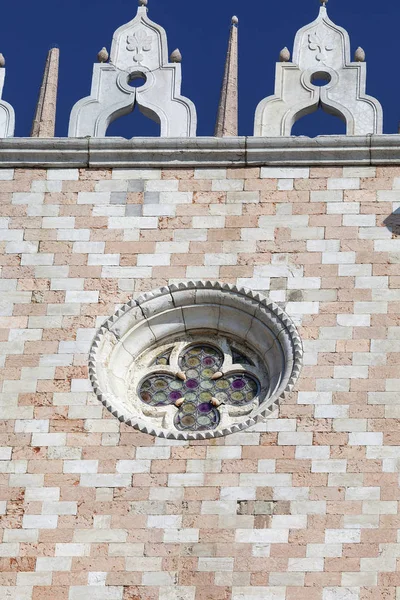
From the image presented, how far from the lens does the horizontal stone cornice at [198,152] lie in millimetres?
19719

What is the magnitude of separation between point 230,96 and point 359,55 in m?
1.29

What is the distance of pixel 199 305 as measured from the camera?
19.1 metres

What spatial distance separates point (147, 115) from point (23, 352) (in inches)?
118

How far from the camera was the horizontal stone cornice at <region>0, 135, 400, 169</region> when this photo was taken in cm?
1972

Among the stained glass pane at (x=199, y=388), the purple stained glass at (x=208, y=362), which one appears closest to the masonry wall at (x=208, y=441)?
the stained glass pane at (x=199, y=388)

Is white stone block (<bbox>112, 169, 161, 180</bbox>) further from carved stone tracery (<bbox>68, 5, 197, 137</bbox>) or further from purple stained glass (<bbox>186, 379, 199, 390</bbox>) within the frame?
purple stained glass (<bbox>186, 379, 199, 390</bbox>)

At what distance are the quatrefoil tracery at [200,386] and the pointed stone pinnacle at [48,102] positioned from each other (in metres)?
2.66

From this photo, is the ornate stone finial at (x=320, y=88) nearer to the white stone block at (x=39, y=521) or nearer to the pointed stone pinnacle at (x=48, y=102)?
the pointed stone pinnacle at (x=48, y=102)

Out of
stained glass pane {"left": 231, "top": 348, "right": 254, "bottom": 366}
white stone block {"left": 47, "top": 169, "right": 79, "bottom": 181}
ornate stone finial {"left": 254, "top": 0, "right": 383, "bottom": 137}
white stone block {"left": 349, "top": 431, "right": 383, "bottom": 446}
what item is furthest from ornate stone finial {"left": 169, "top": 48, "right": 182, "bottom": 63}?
white stone block {"left": 349, "top": 431, "right": 383, "bottom": 446}

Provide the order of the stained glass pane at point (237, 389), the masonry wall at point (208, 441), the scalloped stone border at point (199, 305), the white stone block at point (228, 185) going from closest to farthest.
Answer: the masonry wall at point (208, 441), the scalloped stone border at point (199, 305), the stained glass pane at point (237, 389), the white stone block at point (228, 185)

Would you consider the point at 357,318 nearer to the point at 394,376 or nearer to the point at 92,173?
the point at 394,376

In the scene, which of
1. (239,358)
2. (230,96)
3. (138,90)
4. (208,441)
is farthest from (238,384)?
(138,90)

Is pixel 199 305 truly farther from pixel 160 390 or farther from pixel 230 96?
pixel 230 96

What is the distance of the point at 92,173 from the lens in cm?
1992
